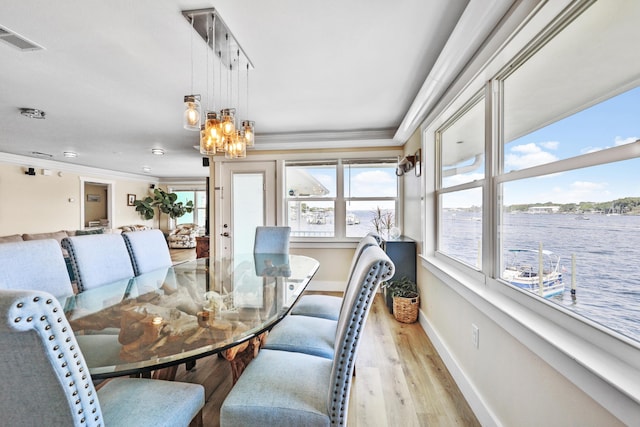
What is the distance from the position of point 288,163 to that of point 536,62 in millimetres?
3299

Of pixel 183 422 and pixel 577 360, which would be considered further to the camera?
pixel 183 422

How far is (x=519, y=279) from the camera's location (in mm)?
1404

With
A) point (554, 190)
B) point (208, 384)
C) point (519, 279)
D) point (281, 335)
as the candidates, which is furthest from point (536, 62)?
point (208, 384)

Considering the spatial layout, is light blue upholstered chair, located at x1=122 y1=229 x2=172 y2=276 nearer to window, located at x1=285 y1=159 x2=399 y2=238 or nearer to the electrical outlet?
window, located at x1=285 y1=159 x2=399 y2=238

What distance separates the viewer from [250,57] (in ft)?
6.47

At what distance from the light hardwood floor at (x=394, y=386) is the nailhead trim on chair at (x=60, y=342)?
0.98 m

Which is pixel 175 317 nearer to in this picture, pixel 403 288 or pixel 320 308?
pixel 320 308

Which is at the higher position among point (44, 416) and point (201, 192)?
point (201, 192)

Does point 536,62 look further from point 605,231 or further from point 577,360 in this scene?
point 577,360

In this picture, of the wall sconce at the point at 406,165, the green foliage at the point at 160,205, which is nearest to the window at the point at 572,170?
the wall sconce at the point at 406,165

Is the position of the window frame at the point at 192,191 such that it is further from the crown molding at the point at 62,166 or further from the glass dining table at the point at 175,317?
the glass dining table at the point at 175,317

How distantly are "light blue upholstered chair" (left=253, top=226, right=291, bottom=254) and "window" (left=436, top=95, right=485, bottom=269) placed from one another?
1728mm

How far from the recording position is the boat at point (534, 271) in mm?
1172

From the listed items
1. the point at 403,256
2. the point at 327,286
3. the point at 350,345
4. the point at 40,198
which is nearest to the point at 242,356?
the point at 350,345
